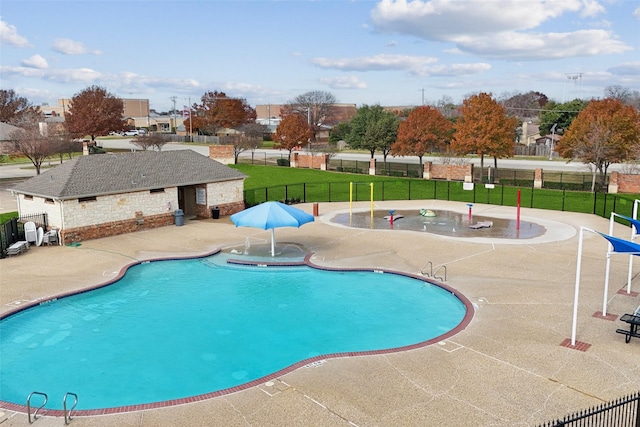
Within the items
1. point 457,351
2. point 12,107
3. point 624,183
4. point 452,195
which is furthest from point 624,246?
point 12,107

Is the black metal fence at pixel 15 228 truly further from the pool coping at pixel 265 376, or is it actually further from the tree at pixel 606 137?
the tree at pixel 606 137

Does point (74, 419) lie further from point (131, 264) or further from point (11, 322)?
point (131, 264)

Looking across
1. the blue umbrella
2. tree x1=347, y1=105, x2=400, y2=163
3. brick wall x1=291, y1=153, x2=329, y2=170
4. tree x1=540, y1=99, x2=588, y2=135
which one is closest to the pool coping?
the blue umbrella

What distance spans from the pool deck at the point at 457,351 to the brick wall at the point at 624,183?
18366 mm

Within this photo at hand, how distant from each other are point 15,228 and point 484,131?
3793 cm

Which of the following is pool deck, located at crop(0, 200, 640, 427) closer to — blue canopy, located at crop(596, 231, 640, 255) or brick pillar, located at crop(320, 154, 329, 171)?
blue canopy, located at crop(596, 231, 640, 255)

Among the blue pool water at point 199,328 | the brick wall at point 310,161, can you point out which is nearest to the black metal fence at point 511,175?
the brick wall at point 310,161

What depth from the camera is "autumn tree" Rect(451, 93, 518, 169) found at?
4897cm

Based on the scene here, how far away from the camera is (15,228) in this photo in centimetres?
2633

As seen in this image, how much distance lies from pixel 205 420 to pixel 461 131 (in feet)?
143

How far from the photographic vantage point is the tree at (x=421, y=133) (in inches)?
2167

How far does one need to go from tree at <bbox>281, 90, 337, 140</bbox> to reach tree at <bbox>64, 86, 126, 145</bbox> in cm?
4546

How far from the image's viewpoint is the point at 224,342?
16031mm

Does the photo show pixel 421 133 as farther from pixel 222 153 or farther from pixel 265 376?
pixel 265 376
